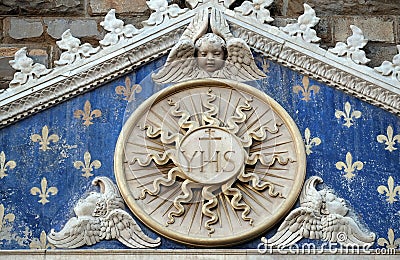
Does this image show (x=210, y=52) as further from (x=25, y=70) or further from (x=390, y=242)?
(x=390, y=242)

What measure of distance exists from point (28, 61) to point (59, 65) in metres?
0.18

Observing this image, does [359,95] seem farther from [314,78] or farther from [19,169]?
[19,169]

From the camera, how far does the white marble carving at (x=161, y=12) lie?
23.9 feet

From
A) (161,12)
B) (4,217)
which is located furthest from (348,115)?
(4,217)

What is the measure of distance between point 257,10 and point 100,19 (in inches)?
43.8

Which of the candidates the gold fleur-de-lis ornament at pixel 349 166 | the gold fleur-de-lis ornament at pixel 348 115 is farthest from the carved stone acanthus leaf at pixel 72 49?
the gold fleur-de-lis ornament at pixel 349 166

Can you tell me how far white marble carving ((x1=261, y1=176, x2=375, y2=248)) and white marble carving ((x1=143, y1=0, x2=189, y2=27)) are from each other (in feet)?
4.57

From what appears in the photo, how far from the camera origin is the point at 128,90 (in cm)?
714

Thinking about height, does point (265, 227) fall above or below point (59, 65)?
below

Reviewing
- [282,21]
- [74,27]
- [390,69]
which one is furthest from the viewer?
[74,27]

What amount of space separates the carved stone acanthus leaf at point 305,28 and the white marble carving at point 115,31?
0.88m

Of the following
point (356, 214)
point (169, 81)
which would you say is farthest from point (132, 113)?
point (356, 214)

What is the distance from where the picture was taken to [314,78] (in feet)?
23.5

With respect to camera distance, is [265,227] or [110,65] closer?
[265,227]
